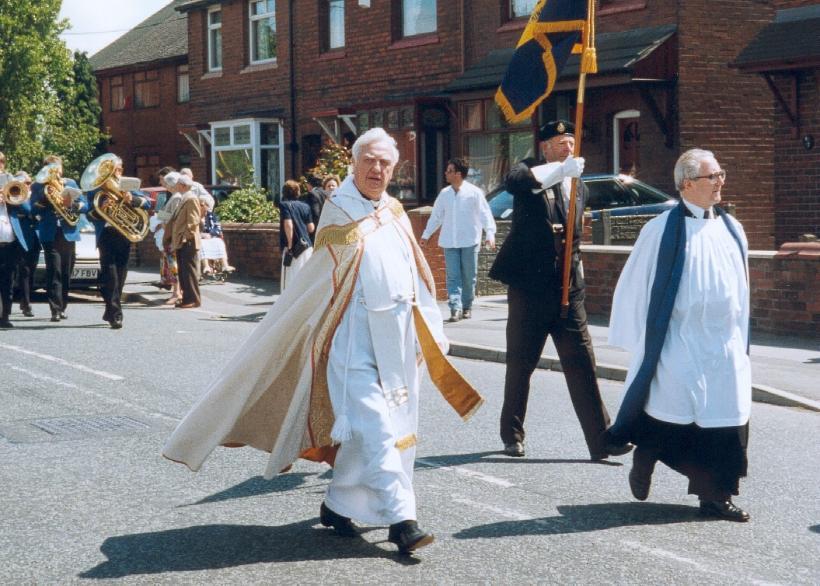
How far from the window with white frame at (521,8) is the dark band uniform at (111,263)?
1178 cm

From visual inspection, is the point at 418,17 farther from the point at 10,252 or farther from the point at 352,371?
the point at 352,371

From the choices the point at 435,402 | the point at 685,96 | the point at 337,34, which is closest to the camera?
the point at 435,402

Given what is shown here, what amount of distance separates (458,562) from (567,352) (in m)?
2.47

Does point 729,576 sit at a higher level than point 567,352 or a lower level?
lower

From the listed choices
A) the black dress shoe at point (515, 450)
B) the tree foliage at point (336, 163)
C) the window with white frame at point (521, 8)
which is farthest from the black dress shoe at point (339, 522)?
the window with white frame at point (521, 8)

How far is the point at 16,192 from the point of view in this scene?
15805mm

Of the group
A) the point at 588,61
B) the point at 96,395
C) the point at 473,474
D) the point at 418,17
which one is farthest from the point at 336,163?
the point at 473,474

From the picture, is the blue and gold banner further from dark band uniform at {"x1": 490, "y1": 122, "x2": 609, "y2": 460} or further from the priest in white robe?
the priest in white robe

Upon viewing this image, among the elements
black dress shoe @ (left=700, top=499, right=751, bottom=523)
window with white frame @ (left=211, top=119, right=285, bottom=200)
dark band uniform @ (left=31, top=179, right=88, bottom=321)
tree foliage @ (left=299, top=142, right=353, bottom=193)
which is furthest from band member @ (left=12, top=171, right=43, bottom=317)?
window with white frame @ (left=211, top=119, right=285, bottom=200)

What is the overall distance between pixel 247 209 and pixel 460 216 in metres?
9.22

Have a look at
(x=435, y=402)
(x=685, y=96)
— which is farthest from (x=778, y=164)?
(x=435, y=402)

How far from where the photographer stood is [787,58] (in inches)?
687

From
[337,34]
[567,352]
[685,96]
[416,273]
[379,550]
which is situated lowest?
[379,550]

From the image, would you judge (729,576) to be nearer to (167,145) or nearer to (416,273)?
(416,273)
